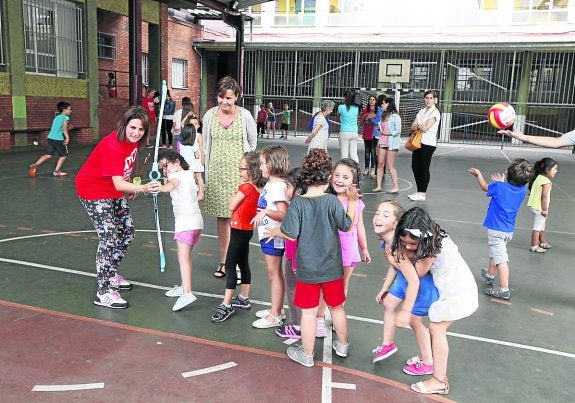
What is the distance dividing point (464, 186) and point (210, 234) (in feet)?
22.8

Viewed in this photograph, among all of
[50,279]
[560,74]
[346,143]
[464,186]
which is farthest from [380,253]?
[560,74]

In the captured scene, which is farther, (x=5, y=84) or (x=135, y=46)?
(x=5, y=84)

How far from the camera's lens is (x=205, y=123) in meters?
5.02

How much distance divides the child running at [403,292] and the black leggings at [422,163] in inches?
234

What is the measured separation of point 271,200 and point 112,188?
1395mm

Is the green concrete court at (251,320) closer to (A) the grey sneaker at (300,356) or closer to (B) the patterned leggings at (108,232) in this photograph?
(A) the grey sneaker at (300,356)

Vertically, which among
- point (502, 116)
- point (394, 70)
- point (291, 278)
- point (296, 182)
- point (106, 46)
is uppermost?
point (106, 46)

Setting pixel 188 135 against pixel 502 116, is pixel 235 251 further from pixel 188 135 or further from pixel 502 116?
pixel 188 135

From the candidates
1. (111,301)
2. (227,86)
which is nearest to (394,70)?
(227,86)

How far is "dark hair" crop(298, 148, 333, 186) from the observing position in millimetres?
3299

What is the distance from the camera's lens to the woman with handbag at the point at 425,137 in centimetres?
872

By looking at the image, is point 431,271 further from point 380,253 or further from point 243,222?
point 380,253

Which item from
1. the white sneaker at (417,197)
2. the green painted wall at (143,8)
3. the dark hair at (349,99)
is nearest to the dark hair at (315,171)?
the white sneaker at (417,197)

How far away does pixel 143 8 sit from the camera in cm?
2125
